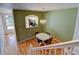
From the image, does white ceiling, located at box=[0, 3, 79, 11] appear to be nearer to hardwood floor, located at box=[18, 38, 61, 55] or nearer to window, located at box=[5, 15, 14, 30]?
window, located at box=[5, 15, 14, 30]

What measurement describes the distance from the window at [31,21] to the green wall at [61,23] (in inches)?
5.2

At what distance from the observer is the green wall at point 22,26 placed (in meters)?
1.10

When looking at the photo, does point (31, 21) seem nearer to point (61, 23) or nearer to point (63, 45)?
point (61, 23)

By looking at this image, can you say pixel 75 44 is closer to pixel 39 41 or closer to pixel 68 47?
pixel 68 47

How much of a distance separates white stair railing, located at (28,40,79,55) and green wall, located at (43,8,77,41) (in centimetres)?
9

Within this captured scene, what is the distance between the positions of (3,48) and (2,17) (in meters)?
0.38

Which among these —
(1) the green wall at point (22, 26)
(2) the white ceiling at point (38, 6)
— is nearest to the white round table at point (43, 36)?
(1) the green wall at point (22, 26)

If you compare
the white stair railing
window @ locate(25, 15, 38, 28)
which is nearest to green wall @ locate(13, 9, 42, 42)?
window @ locate(25, 15, 38, 28)

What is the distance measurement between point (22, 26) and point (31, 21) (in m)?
0.13

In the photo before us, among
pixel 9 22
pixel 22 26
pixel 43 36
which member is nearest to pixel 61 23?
pixel 43 36

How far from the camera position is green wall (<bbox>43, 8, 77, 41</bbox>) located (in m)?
1.07

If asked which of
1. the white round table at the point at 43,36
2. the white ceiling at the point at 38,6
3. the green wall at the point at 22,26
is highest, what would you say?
the white ceiling at the point at 38,6

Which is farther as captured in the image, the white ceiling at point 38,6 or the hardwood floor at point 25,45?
the hardwood floor at point 25,45

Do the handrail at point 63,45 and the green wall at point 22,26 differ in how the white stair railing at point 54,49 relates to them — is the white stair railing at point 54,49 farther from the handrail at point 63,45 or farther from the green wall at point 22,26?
the green wall at point 22,26
